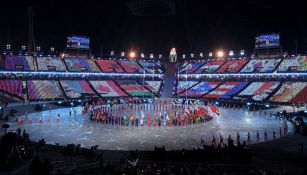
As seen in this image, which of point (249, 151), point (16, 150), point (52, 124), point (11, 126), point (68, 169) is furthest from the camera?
point (52, 124)

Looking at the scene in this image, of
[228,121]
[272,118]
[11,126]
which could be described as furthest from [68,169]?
[272,118]

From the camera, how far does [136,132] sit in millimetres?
36906

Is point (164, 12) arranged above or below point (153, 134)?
above

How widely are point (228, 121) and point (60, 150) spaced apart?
95.5ft

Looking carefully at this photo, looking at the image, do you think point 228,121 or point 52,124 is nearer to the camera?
point 52,124

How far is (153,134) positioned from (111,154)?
12115 mm

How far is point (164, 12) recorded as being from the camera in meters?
32.2

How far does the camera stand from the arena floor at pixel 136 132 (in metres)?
30.3

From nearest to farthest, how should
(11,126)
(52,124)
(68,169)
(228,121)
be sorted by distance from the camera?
(68,169) < (11,126) < (52,124) < (228,121)

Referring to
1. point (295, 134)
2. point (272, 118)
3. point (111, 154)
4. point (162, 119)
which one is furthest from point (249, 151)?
point (272, 118)

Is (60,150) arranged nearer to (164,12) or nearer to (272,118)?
(164,12)

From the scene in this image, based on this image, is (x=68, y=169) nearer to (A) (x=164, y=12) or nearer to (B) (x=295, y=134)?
(A) (x=164, y=12)

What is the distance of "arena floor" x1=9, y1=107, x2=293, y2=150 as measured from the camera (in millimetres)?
30336

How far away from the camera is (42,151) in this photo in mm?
24156
